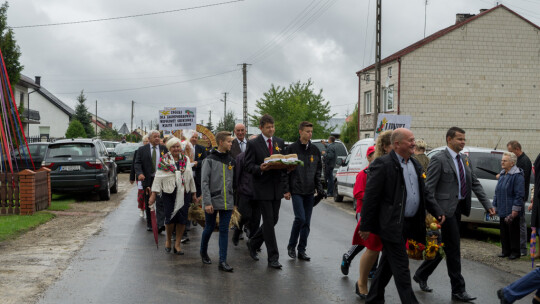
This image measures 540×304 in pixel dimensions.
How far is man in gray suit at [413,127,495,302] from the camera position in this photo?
6.29 metres

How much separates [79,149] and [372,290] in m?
12.9

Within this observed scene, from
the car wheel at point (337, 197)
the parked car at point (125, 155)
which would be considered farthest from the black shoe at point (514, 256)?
the parked car at point (125, 155)

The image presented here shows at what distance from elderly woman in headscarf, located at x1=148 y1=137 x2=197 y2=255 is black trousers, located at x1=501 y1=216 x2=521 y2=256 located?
5040 mm

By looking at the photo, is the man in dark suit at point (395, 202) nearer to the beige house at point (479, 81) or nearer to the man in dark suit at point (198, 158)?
the man in dark suit at point (198, 158)

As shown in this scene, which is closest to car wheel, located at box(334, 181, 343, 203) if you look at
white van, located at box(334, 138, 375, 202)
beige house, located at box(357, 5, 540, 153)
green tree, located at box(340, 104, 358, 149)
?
white van, located at box(334, 138, 375, 202)

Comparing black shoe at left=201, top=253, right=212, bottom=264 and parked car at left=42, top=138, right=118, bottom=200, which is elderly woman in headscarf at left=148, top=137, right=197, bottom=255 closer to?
black shoe at left=201, top=253, right=212, bottom=264

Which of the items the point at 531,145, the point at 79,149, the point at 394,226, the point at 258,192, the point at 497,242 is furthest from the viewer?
the point at 531,145

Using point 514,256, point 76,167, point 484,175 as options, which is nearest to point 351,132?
point 76,167

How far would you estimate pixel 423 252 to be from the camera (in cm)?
593

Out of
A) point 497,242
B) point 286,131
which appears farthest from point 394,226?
point 286,131

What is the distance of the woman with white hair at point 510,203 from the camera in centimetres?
907

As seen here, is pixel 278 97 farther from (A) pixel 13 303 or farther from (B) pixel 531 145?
(A) pixel 13 303

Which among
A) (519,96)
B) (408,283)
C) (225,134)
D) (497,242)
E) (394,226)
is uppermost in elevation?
(519,96)

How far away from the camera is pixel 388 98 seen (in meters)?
37.4
